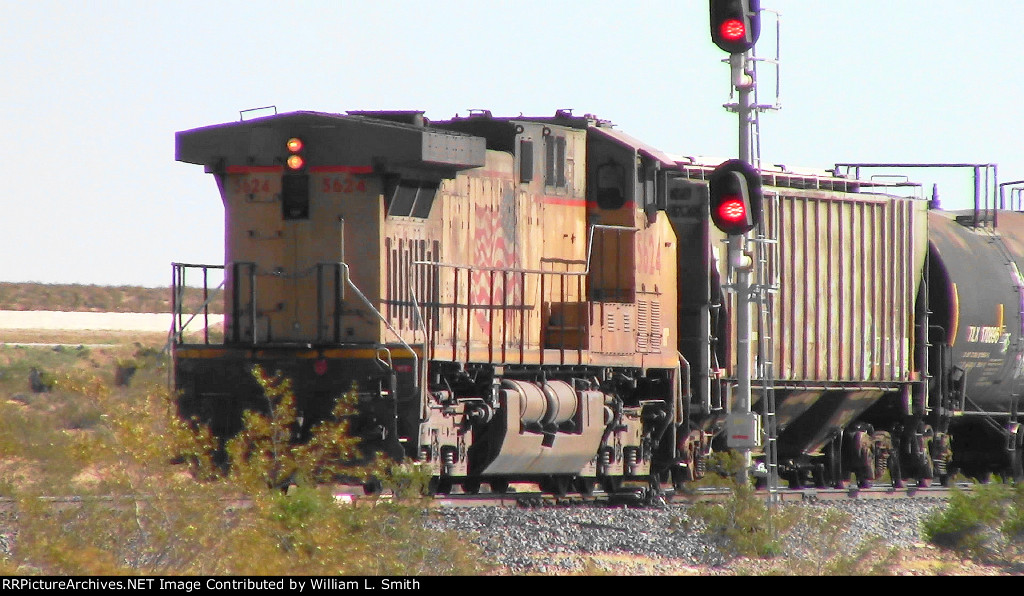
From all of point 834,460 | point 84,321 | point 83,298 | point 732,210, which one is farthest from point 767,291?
point 83,298

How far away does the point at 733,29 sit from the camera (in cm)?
1575

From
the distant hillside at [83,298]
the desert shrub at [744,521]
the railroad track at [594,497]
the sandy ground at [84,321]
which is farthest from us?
the distant hillside at [83,298]

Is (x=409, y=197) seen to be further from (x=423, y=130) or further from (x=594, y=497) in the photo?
(x=594, y=497)

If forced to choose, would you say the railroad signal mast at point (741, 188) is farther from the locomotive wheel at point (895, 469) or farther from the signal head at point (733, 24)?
the locomotive wheel at point (895, 469)

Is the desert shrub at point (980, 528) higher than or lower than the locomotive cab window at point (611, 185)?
lower

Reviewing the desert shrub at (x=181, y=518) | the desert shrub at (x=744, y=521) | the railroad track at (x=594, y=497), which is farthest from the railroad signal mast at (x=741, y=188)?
the desert shrub at (x=181, y=518)

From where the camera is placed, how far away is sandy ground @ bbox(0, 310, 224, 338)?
244 ft

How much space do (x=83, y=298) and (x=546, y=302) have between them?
230 ft

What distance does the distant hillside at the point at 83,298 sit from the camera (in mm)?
82312

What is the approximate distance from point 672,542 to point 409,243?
13.2ft

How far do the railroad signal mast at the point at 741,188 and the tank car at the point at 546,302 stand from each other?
34cm

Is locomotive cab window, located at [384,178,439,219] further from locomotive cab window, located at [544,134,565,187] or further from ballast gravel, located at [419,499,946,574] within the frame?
ballast gravel, located at [419,499,946,574]

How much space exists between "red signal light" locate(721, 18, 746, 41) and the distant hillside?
66.2 metres
